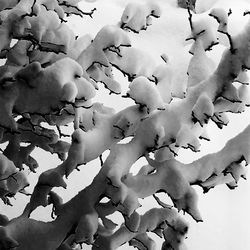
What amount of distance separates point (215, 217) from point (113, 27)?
3.51 feet

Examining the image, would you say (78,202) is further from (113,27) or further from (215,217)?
(215,217)

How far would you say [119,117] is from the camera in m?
0.97

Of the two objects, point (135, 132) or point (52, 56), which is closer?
point (135, 132)

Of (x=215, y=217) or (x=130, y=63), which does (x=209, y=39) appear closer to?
(x=130, y=63)

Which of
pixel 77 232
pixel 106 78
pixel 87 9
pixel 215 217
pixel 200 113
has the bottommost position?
pixel 215 217

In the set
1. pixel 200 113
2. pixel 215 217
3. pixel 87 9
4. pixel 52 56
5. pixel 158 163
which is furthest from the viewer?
pixel 87 9

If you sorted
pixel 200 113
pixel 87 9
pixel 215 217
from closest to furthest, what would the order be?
pixel 200 113, pixel 215 217, pixel 87 9

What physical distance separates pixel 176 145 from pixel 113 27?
0.25 meters

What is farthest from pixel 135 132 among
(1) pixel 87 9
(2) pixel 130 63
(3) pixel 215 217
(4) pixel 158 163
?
(1) pixel 87 9

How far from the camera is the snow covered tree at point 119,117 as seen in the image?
91cm

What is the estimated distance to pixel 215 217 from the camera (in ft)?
6.31

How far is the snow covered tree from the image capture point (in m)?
0.91

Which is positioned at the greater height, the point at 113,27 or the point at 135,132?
the point at 113,27

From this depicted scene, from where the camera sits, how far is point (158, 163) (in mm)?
1014
